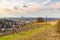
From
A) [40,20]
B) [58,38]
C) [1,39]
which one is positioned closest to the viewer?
[58,38]

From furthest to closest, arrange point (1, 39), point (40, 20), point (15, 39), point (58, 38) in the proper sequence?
point (40, 20)
point (1, 39)
point (15, 39)
point (58, 38)

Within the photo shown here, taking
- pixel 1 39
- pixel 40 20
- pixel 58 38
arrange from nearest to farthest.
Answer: pixel 58 38
pixel 1 39
pixel 40 20

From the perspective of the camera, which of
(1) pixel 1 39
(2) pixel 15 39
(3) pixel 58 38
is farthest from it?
(1) pixel 1 39

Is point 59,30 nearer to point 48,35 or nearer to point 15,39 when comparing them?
point 48,35

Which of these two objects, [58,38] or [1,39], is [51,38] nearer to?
[58,38]

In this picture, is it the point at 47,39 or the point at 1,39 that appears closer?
the point at 47,39

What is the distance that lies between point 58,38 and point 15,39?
4533mm

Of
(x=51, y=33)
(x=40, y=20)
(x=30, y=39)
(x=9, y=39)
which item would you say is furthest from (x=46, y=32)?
(x=40, y=20)

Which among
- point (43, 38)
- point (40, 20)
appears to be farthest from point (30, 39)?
point (40, 20)

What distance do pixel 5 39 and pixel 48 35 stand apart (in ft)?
16.1

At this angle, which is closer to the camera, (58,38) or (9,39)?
(58,38)

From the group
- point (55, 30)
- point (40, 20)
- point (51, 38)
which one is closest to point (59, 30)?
point (55, 30)

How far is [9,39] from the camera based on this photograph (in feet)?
72.0

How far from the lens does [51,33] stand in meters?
21.3
